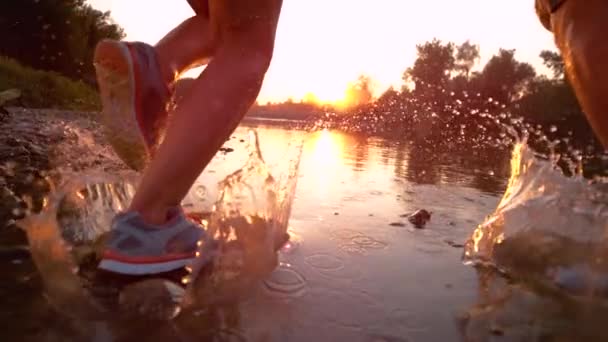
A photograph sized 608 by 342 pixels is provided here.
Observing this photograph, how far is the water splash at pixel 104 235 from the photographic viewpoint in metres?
1.43

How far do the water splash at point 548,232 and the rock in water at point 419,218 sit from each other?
54 centimetres

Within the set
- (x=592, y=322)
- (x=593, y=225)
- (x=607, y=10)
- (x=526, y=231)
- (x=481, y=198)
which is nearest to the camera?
(x=592, y=322)

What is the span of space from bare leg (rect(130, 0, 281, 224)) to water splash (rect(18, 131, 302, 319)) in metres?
0.18

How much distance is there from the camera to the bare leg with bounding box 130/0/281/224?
165cm

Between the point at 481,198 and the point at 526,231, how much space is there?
2003 millimetres

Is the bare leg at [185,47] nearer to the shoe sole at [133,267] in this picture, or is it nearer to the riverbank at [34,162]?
the riverbank at [34,162]

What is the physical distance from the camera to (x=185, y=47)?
6.93 feet

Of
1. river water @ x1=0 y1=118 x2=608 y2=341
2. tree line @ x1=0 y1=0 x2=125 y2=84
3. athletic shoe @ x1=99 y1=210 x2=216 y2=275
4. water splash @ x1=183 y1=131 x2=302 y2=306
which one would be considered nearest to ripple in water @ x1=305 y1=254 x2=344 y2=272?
river water @ x1=0 y1=118 x2=608 y2=341

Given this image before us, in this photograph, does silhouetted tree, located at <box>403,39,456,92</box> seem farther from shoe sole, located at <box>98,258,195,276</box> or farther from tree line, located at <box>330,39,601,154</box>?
shoe sole, located at <box>98,258,195,276</box>

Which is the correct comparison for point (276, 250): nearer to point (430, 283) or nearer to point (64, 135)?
point (430, 283)

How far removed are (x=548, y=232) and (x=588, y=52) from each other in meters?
0.66

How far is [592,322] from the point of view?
1.49 metres

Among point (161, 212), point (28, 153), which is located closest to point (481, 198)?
point (161, 212)

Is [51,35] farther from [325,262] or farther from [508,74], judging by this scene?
[508,74]
